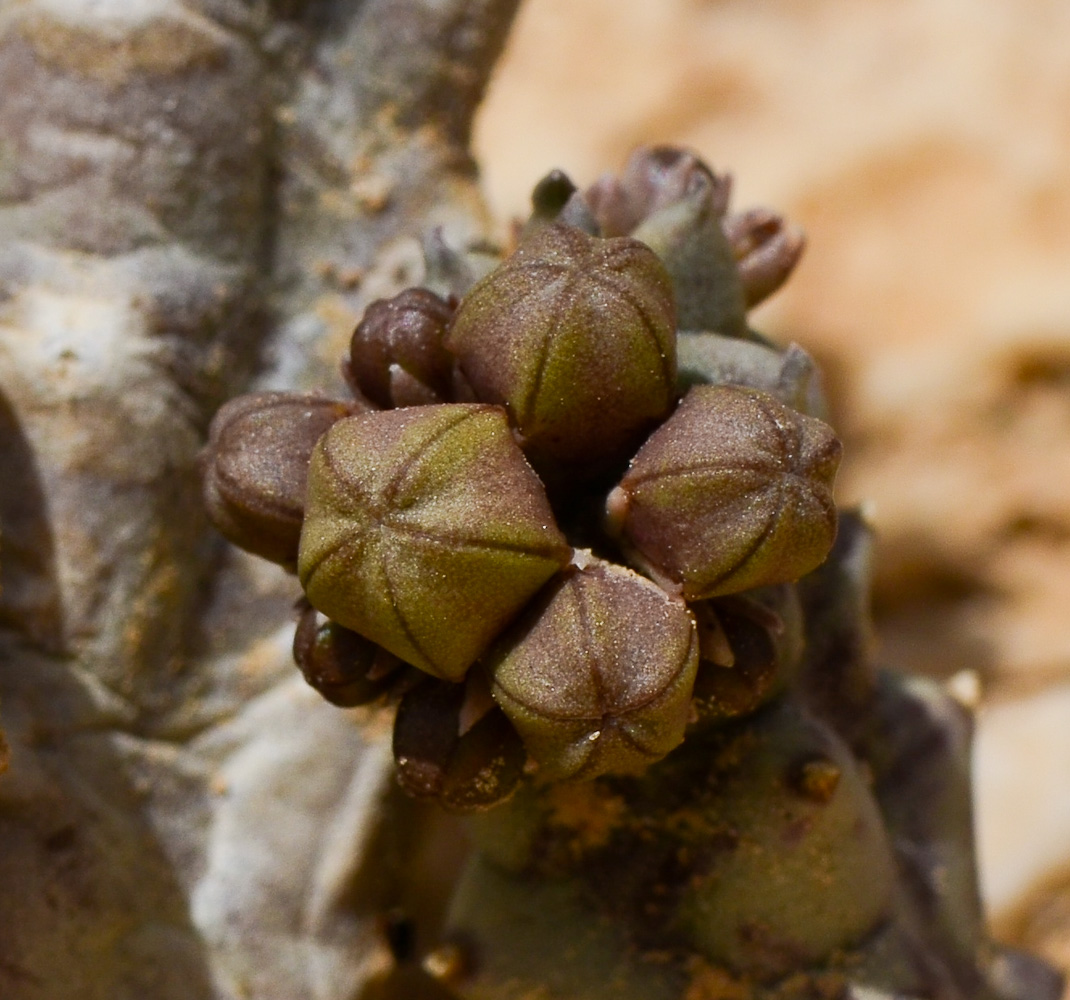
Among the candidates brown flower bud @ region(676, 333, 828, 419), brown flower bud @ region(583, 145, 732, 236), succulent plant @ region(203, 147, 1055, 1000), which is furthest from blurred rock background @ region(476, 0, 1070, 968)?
brown flower bud @ region(676, 333, 828, 419)

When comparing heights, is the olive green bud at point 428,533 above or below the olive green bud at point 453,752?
above

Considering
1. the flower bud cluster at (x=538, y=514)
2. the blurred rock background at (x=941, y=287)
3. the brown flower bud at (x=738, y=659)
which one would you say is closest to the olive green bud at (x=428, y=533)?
the flower bud cluster at (x=538, y=514)

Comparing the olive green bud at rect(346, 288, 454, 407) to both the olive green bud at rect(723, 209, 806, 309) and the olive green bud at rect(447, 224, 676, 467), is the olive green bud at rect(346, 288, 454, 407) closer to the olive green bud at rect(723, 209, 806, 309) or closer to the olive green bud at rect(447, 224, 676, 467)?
the olive green bud at rect(447, 224, 676, 467)

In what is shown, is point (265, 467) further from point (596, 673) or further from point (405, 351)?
point (596, 673)

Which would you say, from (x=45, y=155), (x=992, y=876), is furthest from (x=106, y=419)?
(x=992, y=876)

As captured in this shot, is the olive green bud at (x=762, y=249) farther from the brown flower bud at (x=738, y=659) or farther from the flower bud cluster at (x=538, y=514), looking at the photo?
the brown flower bud at (x=738, y=659)

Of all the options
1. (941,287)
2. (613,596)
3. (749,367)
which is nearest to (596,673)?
(613,596)
